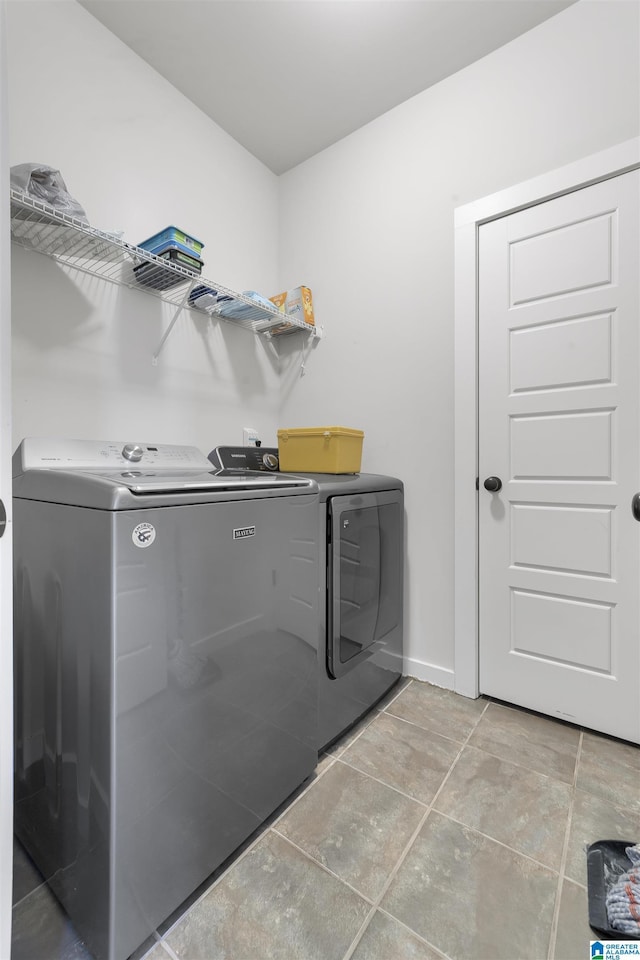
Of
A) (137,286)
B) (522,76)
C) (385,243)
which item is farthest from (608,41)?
(137,286)

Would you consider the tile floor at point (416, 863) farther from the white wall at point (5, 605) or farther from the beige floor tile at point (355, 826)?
the white wall at point (5, 605)

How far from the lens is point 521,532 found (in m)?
1.73

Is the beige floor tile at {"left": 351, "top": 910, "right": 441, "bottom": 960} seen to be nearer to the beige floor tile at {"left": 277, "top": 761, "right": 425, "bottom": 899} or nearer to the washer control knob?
the beige floor tile at {"left": 277, "top": 761, "right": 425, "bottom": 899}

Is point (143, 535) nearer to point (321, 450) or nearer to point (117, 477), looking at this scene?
point (117, 477)

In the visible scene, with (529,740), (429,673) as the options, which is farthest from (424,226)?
(529,740)

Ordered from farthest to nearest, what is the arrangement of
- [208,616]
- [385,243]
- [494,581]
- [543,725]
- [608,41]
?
[385,243], [494,581], [543,725], [608,41], [208,616]

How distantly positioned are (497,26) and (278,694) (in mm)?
2538

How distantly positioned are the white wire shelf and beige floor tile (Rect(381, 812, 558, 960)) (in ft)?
6.36

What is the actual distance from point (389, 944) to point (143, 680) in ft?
2.47

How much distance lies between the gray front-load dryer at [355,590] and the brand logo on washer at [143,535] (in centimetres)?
→ 63

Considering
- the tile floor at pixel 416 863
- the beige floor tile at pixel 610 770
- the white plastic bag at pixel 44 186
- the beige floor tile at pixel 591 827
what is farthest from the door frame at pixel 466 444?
the white plastic bag at pixel 44 186

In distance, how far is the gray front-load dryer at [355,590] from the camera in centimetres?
145

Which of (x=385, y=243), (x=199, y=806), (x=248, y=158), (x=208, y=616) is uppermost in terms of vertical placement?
(x=248, y=158)

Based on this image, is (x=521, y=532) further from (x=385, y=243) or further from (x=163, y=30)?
(x=163, y=30)
